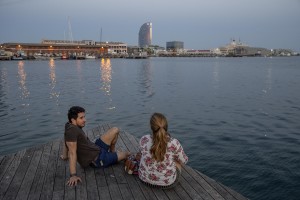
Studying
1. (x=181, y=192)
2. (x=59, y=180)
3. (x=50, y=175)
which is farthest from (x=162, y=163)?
(x=50, y=175)

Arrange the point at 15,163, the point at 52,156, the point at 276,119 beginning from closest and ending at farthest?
the point at 15,163
the point at 52,156
the point at 276,119

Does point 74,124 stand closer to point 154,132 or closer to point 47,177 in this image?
point 47,177

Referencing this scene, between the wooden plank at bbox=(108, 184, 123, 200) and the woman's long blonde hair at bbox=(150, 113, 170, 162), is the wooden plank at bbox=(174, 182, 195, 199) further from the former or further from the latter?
the wooden plank at bbox=(108, 184, 123, 200)

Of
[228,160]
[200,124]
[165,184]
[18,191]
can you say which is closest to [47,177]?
[18,191]

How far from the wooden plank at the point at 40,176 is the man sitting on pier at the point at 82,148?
1.73ft

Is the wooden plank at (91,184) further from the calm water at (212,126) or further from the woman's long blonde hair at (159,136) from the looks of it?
the calm water at (212,126)

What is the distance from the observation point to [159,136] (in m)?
5.60

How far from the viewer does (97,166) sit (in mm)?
7324

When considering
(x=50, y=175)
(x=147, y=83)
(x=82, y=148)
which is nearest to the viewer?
(x=82, y=148)

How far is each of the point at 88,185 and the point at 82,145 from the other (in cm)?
89

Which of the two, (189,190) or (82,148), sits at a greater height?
(82,148)

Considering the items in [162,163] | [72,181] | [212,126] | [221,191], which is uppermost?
[162,163]

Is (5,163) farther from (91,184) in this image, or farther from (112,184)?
(112,184)

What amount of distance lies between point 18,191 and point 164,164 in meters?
2.98
